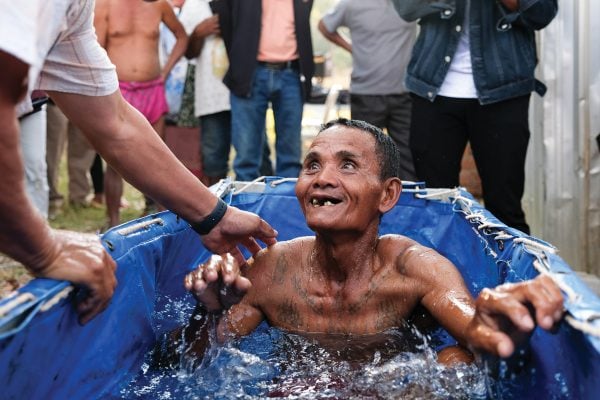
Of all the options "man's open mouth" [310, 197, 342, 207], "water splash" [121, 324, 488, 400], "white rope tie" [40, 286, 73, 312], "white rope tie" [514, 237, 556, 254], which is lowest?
"water splash" [121, 324, 488, 400]

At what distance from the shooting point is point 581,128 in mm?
5168

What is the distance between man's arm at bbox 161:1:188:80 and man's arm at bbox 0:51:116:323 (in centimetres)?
456

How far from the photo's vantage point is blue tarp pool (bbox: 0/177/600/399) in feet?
7.39

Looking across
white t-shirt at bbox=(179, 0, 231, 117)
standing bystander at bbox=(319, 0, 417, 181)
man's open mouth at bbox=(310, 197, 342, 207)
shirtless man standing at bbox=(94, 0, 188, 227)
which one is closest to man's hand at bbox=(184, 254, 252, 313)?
man's open mouth at bbox=(310, 197, 342, 207)

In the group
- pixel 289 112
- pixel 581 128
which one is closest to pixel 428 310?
pixel 581 128

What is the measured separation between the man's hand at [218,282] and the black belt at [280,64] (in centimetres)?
388

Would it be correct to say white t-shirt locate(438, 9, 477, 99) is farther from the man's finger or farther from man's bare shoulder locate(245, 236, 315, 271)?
the man's finger

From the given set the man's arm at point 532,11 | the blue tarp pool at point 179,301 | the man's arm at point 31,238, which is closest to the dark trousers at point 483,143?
the blue tarp pool at point 179,301

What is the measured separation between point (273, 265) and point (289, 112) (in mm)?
3312

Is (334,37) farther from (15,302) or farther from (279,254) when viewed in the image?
(15,302)

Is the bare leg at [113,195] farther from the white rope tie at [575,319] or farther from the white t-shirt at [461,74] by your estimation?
the white rope tie at [575,319]

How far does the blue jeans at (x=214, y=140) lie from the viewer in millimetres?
6949

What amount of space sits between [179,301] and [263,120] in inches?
116

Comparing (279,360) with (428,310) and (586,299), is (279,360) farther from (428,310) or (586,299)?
(586,299)
